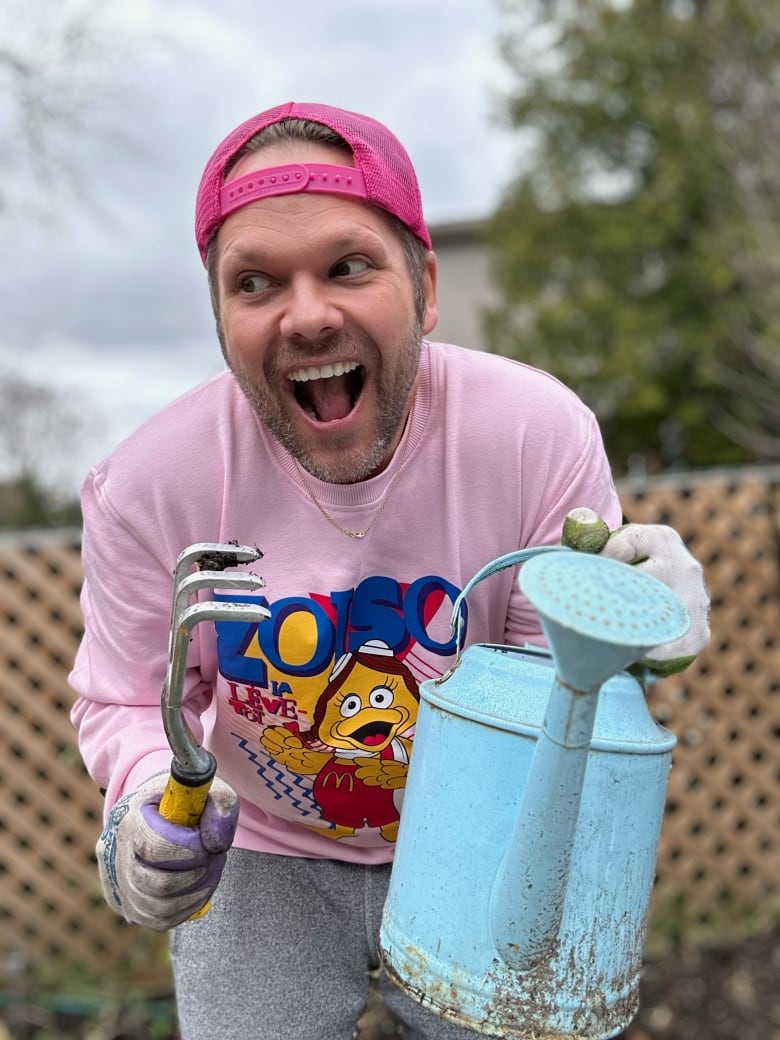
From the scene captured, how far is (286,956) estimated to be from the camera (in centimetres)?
141

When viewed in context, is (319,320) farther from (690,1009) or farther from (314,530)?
(690,1009)

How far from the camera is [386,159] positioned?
4.11 feet

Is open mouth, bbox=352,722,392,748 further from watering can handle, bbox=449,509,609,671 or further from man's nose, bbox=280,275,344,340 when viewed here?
man's nose, bbox=280,275,344,340

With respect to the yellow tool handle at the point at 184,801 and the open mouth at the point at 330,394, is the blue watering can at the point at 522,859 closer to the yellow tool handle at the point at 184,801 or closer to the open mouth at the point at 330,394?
the yellow tool handle at the point at 184,801

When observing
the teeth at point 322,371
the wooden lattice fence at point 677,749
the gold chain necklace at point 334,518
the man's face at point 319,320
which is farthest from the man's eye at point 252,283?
the wooden lattice fence at point 677,749

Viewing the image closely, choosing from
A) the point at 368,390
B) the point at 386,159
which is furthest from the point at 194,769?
the point at 386,159

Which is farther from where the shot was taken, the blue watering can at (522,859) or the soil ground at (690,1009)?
the soil ground at (690,1009)

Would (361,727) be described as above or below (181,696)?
below

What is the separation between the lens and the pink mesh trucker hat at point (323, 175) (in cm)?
119

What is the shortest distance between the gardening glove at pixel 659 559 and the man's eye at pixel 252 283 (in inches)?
18.1

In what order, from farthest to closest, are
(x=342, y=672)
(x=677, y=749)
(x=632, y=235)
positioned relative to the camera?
(x=632, y=235), (x=677, y=749), (x=342, y=672)

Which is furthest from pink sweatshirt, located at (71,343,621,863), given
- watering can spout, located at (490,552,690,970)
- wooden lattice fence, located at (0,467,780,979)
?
wooden lattice fence, located at (0,467,780,979)

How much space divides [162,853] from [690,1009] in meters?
2.27

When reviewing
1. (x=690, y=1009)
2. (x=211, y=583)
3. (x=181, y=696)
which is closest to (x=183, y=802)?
(x=181, y=696)
